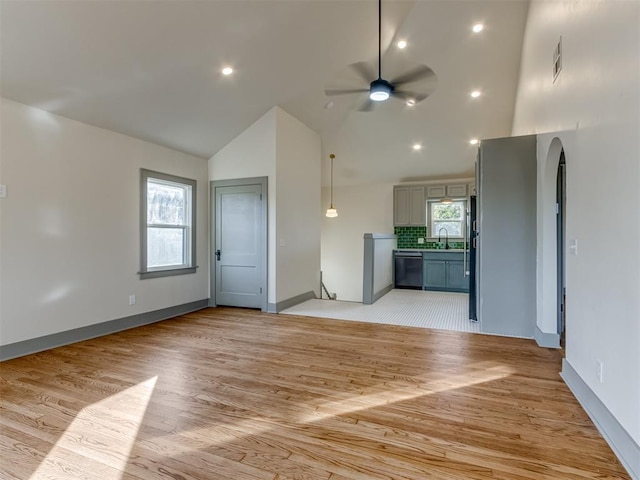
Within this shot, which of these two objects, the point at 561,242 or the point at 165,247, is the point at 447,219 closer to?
the point at 561,242

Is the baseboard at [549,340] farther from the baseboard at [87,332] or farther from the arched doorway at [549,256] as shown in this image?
the baseboard at [87,332]

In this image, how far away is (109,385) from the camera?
2635 mm

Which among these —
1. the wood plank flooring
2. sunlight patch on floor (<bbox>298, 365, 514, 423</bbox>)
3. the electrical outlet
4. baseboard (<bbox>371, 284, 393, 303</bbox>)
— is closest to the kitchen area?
baseboard (<bbox>371, 284, 393, 303</bbox>)

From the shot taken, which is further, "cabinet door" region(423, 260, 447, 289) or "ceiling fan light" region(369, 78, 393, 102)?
"cabinet door" region(423, 260, 447, 289)

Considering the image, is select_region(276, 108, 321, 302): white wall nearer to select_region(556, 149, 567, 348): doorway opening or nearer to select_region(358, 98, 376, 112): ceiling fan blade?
select_region(358, 98, 376, 112): ceiling fan blade

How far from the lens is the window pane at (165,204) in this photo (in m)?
4.84

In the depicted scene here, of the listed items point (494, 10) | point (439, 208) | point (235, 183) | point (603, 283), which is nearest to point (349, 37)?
point (494, 10)

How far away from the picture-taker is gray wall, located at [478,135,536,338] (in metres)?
3.83

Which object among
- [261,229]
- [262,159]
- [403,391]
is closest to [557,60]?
[403,391]

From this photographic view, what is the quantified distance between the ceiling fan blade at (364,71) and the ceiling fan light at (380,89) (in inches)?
15.8

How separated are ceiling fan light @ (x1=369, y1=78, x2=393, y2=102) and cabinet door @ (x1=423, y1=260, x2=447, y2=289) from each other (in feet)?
15.4

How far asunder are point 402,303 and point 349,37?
4.23 metres

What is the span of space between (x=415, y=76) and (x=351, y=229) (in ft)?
18.4

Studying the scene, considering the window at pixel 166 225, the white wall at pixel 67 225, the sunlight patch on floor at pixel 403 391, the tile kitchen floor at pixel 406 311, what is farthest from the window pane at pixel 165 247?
the sunlight patch on floor at pixel 403 391
